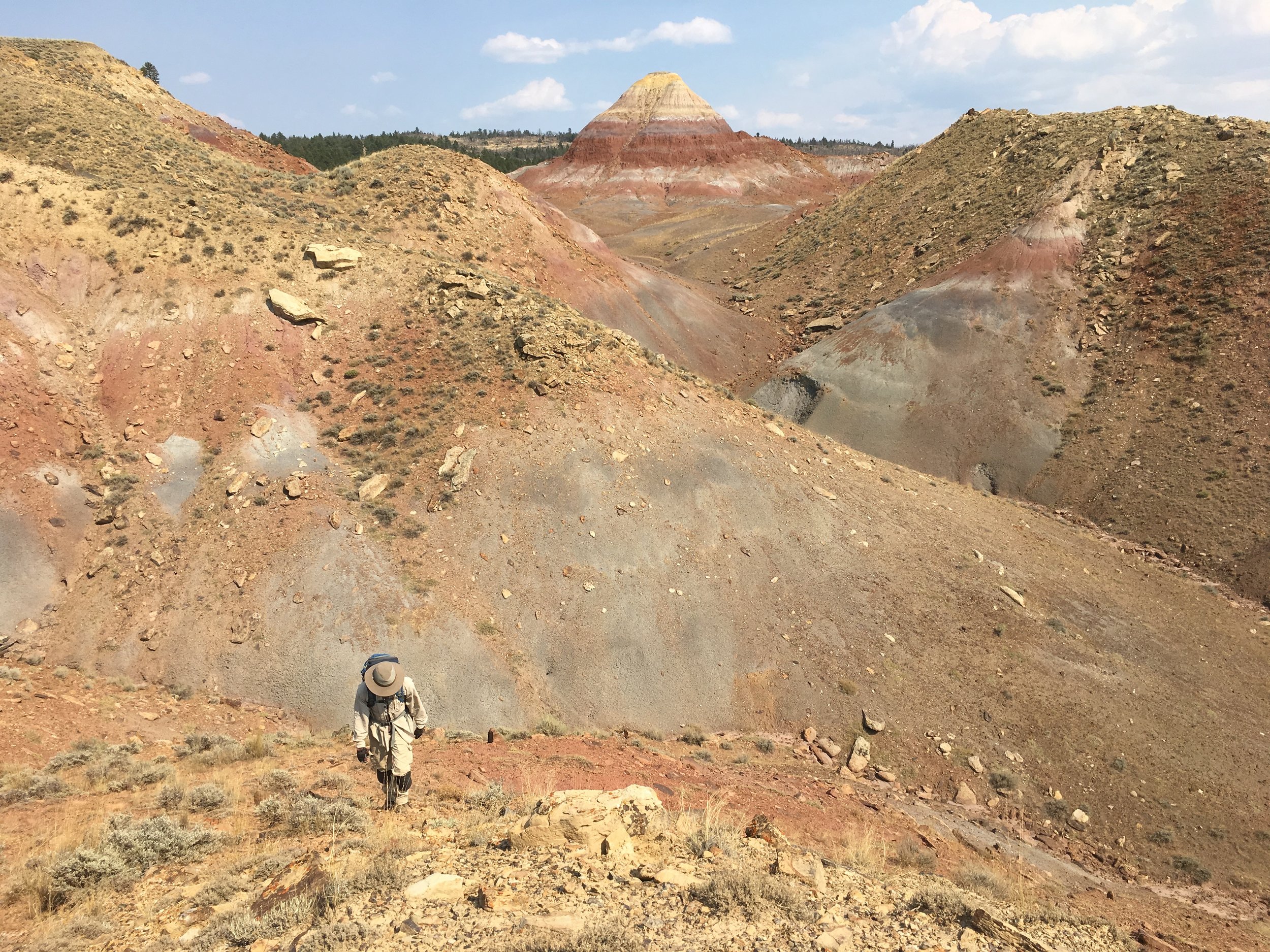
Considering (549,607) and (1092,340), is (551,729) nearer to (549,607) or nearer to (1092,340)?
(549,607)

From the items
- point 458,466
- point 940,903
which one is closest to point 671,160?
point 458,466

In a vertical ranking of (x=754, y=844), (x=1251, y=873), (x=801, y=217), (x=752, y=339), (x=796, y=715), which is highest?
(x=801, y=217)

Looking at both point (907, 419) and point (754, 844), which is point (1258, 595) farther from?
point (754, 844)

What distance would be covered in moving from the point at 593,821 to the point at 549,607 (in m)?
9.19

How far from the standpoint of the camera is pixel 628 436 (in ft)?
65.5

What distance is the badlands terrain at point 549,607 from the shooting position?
23.5 feet

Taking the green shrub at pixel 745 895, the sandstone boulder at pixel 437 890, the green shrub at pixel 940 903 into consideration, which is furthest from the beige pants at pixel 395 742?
the green shrub at pixel 940 903

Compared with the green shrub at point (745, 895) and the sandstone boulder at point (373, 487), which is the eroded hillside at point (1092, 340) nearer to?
the sandstone boulder at point (373, 487)

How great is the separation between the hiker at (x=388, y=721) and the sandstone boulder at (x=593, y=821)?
1897 millimetres

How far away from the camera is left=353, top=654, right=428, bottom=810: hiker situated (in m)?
8.38

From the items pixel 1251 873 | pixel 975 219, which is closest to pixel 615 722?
pixel 1251 873

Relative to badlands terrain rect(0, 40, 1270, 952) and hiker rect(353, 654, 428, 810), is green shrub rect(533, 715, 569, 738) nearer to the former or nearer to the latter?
badlands terrain rect(0, 40, 1270, 952)

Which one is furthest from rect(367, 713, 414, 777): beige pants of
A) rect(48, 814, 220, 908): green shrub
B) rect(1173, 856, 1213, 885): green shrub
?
rect(1173, 856, 1213, 885): green shrub

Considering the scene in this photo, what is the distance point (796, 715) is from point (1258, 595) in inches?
652
